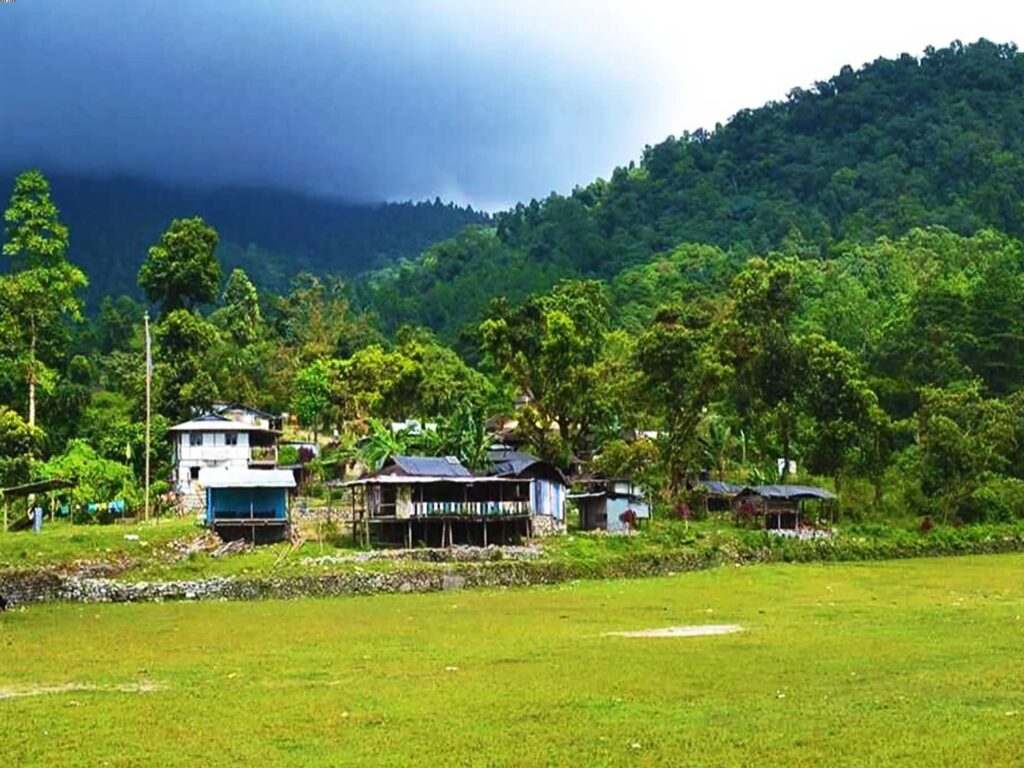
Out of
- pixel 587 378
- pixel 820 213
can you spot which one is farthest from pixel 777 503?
pixel 820 213

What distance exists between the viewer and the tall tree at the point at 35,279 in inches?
2589

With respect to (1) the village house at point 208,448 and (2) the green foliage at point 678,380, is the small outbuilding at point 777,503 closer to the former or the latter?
(2) the green foliage at point 678,380

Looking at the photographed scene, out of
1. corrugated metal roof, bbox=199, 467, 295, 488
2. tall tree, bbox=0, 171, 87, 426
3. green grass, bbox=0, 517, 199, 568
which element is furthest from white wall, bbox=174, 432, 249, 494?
green grass, bbox=0, 517, 199, 568

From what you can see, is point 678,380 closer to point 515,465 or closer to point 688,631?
point 515,465

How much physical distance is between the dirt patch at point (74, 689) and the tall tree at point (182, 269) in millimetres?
63013

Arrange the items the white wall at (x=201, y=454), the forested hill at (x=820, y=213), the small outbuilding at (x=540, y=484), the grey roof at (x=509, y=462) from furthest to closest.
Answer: the forested hill at (x=820, y=213) < the white wall at (x=201, y=454) < the grey roof at (x=509, y=462) < the small outbuilding at (x=540, y=484)

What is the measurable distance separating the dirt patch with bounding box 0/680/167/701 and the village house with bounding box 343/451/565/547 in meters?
34.2

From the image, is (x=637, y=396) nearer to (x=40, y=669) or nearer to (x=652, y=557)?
(x=652, y=557)

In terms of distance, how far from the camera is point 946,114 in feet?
649

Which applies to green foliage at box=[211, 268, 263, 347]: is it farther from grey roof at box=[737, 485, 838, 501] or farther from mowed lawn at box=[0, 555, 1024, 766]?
mowed lawn at box=[0, 555, 1024, 766]

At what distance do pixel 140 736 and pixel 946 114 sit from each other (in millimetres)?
202109

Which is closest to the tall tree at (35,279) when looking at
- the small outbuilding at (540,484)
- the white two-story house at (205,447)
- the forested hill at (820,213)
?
the white two-story house at (205,447)

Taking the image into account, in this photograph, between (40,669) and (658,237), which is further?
(658,237)

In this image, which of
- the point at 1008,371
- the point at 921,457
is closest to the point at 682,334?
the point at 921,457
